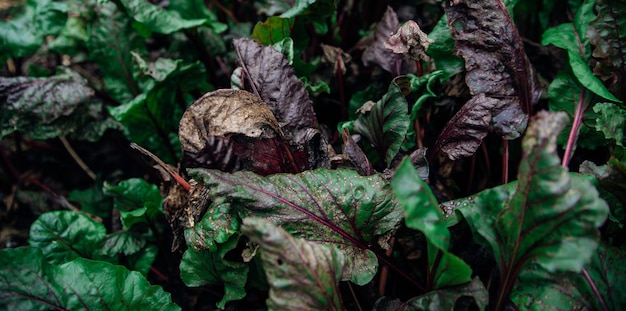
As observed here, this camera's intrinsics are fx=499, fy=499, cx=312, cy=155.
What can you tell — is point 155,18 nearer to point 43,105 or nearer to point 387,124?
point 43,105

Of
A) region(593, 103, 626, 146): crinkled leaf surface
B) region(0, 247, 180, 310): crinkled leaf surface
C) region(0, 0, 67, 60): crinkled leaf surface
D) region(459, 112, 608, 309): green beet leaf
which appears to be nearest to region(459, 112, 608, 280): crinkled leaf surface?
region(459, 112, 608, 309): green beet leaf

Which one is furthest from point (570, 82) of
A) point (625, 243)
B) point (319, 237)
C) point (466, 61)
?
point (319, 237)

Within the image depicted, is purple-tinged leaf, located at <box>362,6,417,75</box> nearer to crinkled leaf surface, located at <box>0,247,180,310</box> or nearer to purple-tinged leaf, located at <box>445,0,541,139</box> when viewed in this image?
purple-tinged leaf, located at <box>445,0,541,139</box>

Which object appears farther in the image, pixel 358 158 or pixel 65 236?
pixel 65 236

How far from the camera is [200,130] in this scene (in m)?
1.09

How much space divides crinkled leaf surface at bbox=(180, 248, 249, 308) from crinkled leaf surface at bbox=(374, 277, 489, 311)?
13.3 inches

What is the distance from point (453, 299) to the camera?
896 mm

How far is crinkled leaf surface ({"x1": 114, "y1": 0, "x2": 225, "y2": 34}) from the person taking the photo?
146 centimetres

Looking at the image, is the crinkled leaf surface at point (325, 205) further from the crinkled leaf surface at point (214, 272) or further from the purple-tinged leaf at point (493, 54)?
the purple-tinged leaf at point (493, 54)

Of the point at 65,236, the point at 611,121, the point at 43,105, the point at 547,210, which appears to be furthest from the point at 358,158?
the point at 43,105

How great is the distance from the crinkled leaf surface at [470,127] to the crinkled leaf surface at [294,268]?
1.34ft

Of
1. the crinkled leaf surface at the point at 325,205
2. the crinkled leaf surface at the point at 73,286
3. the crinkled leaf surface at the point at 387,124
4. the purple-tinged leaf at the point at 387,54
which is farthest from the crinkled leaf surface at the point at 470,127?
the crinkled leaf surface at the point at 73,286

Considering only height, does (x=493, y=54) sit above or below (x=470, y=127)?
above

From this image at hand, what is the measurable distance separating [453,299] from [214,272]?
53 cm
